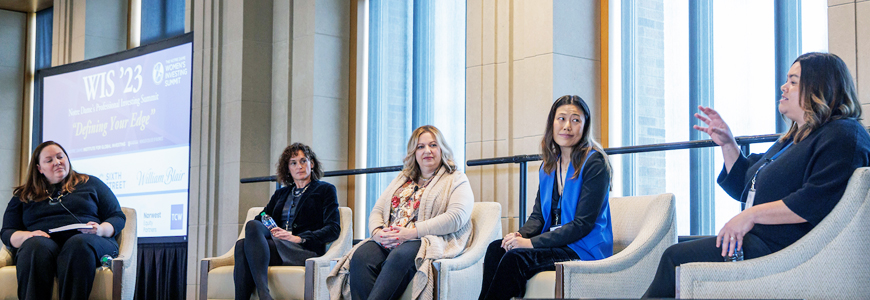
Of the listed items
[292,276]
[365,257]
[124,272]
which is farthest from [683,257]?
[124,272]

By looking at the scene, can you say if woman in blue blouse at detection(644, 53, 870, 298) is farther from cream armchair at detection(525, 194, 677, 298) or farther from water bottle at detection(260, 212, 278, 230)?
water bottle at detection(260, 212, 278, 230)

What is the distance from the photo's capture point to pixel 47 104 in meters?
7.82

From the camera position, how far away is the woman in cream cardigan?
346 centimetres

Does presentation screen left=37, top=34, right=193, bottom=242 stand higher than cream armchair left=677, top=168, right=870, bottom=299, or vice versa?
presentation screen left=37, top=34, right=193, bottom=242

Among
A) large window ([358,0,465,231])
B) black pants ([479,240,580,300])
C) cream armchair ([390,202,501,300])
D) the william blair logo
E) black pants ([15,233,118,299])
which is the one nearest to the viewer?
black pants ([479,240,580,300])

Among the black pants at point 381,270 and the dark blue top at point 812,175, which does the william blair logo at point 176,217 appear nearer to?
the black pants at point 381,270

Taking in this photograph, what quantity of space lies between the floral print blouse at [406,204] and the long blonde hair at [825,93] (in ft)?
6.08

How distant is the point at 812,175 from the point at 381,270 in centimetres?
181

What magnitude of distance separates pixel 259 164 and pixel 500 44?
7.34ft

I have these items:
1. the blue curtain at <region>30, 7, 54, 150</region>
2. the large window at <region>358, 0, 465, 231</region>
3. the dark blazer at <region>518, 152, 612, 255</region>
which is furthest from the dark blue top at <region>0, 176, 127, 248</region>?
the blue curtain at <region>30, 7, 54, 150</region>

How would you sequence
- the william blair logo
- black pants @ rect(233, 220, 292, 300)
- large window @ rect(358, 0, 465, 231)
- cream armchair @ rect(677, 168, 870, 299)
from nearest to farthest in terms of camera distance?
1. cream armchair @ rect(677, 168, 870, 299)
2. black pants @ rect(233, 220, 292, 300)
3. large window @ rect(358, 0, 465, 231)
4. the william blair logo

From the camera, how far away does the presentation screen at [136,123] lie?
662cm

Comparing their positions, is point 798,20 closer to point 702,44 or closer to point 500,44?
point 702,44

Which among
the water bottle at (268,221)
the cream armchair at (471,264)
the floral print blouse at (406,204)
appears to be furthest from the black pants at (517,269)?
the water bottle at (268,221)
